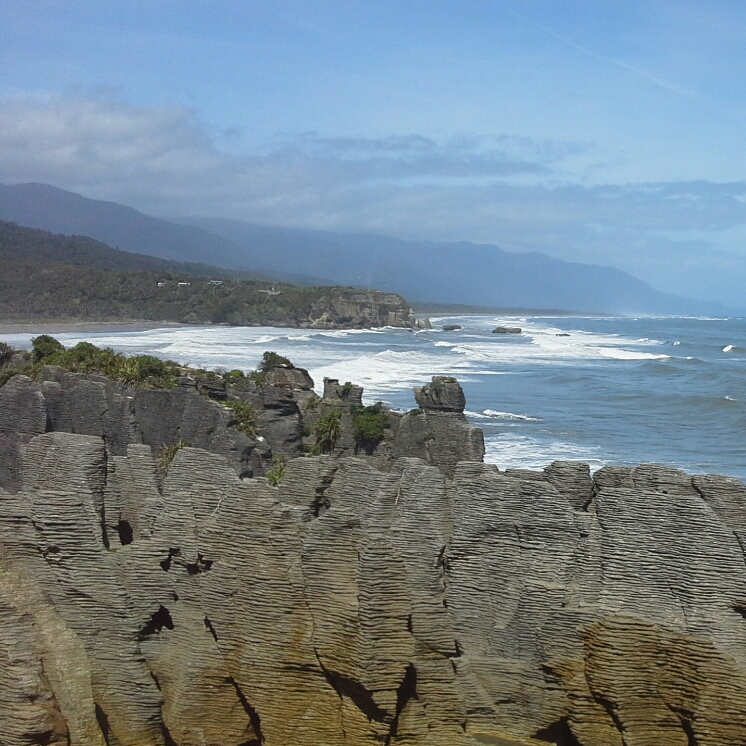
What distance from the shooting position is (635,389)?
48.8 metres

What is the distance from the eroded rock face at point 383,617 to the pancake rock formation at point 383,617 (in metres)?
0.02

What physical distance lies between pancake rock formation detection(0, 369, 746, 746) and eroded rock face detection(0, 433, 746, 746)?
0.05ft

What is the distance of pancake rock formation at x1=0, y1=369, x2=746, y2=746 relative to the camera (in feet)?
22.0

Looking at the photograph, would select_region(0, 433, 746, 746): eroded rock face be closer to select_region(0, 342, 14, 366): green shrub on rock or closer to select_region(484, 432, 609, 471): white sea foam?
select_region(0, 342, 14, 366): green shrub on rock

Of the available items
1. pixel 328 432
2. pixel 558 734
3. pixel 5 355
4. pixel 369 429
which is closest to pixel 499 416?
pixel 328 432

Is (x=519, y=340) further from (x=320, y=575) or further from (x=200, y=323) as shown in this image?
(x=320, y=575)

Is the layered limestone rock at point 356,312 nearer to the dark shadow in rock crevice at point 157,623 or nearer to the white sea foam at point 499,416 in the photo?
the white sea foam at point 499,416

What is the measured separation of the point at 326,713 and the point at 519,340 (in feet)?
300

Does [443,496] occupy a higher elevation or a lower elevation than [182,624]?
higher

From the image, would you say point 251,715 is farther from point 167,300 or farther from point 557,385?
point 167,300

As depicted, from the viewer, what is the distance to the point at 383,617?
6.80m

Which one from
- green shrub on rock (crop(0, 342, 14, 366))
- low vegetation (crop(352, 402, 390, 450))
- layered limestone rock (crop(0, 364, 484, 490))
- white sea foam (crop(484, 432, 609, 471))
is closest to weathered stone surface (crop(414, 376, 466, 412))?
→ layered limestone rock (crop(0, 364, 484, 490))

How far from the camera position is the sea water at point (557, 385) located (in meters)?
30.4

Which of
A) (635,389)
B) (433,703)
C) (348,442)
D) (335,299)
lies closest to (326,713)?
(433,703)
